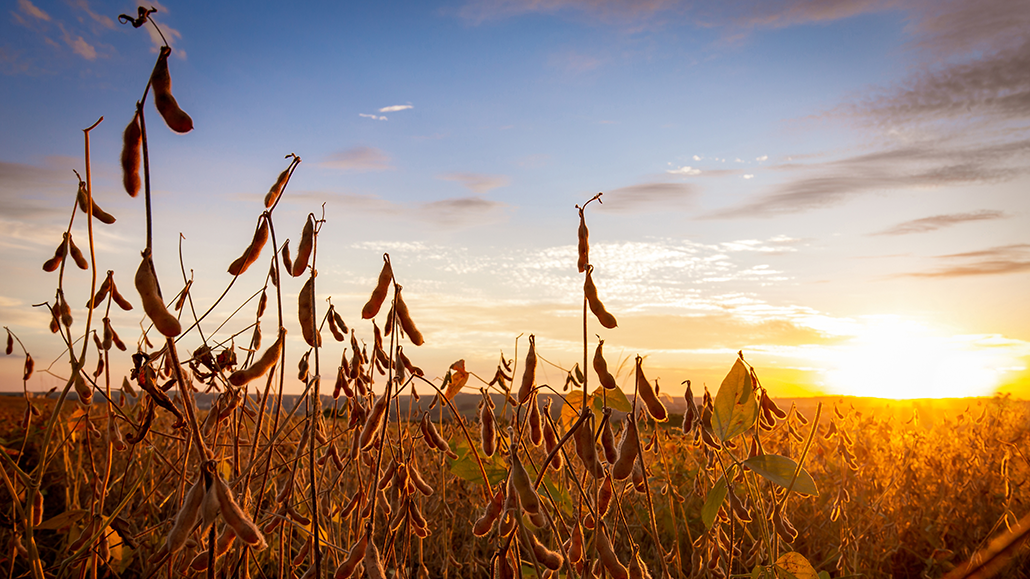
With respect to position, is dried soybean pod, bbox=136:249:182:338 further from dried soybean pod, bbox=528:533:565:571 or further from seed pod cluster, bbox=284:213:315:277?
dried soybean pod, bbox=528:533:565:571

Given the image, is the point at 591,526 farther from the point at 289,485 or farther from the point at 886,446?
the point at 886,446

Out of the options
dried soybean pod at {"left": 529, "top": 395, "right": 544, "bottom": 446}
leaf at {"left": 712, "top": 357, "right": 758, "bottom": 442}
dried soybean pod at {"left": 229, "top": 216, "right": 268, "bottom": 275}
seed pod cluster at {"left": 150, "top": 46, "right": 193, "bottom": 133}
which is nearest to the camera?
seed pod cluster at {"left": 150, "top": 46, "right": 193, "bottom": 133}

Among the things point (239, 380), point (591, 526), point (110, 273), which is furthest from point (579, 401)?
point (110, 273)

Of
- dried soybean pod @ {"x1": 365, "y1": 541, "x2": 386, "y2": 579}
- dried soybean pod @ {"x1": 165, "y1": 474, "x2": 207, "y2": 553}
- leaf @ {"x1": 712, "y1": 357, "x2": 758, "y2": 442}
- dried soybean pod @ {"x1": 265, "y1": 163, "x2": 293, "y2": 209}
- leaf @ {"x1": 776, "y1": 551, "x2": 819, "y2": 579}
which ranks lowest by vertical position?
leaf @ {"x1": 776, "y1": 551, "x2": 819, "y2": 579}

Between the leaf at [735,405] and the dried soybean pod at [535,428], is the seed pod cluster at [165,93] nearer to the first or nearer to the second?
the dried soybean pod at [535,428]

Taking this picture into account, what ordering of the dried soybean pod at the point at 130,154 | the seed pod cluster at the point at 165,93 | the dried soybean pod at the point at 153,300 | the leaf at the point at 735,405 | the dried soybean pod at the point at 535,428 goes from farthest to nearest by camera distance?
the dried soybean pod at the point at 535,428, the leaf at the point at 735,405, the dried soybean pod at the point at 130,154, the seed pod cluster at the point at 165,93, the dried soybean pod at the point at 153,300

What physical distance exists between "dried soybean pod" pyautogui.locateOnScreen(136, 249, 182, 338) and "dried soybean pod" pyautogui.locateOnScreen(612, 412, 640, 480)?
3.14 feet

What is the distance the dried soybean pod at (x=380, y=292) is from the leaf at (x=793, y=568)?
4.00 feet

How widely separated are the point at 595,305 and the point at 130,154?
1.01m

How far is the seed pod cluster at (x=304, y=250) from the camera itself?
61.1 inches

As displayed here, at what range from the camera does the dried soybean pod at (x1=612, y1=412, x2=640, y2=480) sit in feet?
4.86

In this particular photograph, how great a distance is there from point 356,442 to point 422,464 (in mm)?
3271

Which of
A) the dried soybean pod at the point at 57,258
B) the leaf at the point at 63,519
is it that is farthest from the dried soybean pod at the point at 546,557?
the dried soybean pod at the point at 57,258

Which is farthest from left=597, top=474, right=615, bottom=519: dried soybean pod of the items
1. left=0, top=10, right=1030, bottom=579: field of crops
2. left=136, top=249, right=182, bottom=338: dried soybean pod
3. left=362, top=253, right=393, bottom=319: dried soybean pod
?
left=136, top=249, right=182, bottom=338: dried soybean pod
